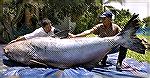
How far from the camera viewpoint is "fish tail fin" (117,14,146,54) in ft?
24.3

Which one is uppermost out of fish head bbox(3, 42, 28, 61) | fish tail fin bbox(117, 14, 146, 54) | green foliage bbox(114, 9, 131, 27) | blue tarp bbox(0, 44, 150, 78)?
green foliage bbox(114, 9, 131, 27)

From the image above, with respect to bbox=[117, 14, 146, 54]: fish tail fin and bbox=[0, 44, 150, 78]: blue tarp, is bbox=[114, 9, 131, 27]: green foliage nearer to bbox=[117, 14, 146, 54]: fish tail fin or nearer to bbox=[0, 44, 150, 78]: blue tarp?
bbox=[0, 44, 150, 78]: blue tarp

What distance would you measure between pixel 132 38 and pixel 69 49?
135 cm

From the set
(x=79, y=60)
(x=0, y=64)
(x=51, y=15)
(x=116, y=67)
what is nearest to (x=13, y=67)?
(x=0, y=64)

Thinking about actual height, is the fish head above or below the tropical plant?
below

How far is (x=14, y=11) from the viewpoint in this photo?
1752cm

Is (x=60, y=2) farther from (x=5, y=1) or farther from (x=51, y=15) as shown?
(x=5, y=1)

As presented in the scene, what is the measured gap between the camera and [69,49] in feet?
25.2

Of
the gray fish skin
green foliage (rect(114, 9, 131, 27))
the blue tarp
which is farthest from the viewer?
green foliage (rect(114, 9, 131, 27))

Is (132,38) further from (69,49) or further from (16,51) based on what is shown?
(16,51)

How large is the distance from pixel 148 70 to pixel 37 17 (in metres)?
10.5

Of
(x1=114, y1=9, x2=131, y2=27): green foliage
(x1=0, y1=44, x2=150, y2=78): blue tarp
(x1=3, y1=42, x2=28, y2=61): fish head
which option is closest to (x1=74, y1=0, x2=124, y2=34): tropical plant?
(x1=114, y1=9, x2=131, y2=27): green foliage

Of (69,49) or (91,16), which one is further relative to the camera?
(91,16)

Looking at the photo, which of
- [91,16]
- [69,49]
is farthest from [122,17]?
[69,49]
